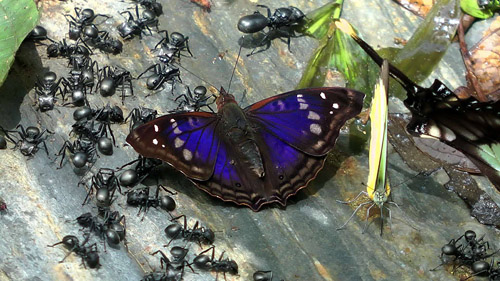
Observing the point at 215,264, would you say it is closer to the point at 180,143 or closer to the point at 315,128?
the point at 180,143

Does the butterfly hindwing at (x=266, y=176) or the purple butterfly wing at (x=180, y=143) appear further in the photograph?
the butterfly hindwing at (x=266, y=176)

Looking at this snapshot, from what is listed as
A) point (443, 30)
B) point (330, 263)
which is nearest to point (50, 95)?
point (330, 263)

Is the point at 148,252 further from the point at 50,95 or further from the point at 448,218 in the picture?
the point at 448,218

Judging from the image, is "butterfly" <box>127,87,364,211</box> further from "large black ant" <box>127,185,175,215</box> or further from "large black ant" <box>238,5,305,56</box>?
"large black ant" <box>238,5,305,56</box>

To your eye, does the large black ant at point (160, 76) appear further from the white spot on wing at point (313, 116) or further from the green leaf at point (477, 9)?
the green leaf at point (477, 9)

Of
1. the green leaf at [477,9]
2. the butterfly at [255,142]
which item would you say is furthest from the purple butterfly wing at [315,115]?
the green leaf at [477,9]

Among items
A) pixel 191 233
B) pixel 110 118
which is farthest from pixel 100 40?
A: pixel 191 233

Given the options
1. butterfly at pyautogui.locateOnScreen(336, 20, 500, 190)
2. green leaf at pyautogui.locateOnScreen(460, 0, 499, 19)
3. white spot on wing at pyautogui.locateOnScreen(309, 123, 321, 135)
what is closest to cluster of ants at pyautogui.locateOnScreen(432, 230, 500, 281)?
butterfly at pyautogui.locateOnScreen(336, 20, 500, 190)

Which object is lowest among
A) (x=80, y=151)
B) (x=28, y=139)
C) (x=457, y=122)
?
(x=80, y=151)
